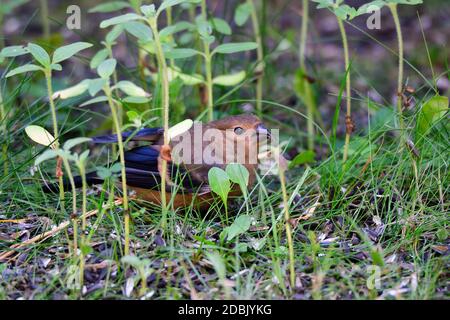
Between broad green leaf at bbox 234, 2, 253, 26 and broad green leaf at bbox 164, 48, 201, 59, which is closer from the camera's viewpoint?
broad green leaf at bbox 164, 48, 201, 59

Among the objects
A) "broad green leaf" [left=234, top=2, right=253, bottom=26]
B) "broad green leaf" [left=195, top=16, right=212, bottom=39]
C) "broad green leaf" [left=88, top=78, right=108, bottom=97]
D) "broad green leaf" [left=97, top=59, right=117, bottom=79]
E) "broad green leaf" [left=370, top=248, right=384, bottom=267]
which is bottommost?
"broad green leaf" [left=370, top=248, right=384, bottom=267]

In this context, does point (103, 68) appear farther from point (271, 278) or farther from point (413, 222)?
point (413, 222)

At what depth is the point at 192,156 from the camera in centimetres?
455

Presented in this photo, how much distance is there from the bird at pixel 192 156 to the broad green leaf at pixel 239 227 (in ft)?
1.38

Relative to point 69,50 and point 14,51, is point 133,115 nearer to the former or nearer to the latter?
point 69,50

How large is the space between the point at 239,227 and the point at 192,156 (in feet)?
3.00

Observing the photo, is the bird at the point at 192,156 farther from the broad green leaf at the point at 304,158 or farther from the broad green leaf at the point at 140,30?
the broad green leaf at the point at 140,30

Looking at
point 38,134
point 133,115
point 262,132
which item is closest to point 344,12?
point 262,132

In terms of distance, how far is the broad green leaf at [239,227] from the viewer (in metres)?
3.74

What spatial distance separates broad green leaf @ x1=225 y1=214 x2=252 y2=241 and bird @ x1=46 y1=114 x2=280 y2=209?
42cm

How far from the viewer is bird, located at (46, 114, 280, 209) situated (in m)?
4.34

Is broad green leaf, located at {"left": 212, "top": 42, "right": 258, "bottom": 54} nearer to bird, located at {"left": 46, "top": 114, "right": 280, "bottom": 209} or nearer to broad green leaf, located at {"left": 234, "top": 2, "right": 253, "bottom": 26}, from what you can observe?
bird, located at {"left": 46, "top": 114, "right": 280, "bottom": 209}

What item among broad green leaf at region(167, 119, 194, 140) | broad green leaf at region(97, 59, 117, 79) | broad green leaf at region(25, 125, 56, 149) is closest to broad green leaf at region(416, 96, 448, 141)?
broad green leaf at region(167, 119, 194, 140)
